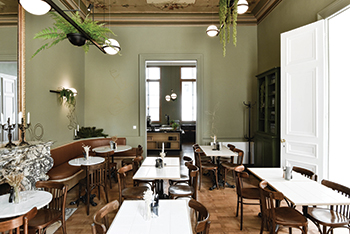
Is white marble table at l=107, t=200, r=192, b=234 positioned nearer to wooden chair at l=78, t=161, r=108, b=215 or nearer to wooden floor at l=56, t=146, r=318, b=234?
wooden floor at l=56, t=146, r=318, b=234

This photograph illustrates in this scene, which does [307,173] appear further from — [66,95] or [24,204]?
[66,95]

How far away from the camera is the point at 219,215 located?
3617mm

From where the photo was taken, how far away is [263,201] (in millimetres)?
2590

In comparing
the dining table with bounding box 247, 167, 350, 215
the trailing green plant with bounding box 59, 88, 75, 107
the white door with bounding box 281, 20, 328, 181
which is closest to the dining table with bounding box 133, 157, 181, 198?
the dining table with bounding box 247, 167, 350, 215

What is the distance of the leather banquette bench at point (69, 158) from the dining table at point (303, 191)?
11.9 feet

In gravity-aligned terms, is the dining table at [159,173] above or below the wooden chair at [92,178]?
above

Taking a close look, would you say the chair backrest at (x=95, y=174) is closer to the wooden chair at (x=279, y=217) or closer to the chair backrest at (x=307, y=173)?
the wooden chair at (x=279, y=217)

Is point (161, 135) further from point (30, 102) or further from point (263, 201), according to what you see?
point (263, 201)

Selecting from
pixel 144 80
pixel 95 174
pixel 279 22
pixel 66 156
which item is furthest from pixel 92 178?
pixel 279 22

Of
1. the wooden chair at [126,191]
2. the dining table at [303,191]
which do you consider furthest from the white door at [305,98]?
the wooden chair at [126,191]

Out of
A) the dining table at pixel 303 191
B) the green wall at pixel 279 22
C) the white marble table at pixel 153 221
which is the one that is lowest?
the white marble table at pixel 153 221

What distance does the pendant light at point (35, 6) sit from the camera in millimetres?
2246

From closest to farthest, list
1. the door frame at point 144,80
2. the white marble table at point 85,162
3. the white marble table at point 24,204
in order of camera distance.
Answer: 1. the white marble table at point 24,204
2. the white marble table at point 85,162
3. the door frame at point 144,80

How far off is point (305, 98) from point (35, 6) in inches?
173
